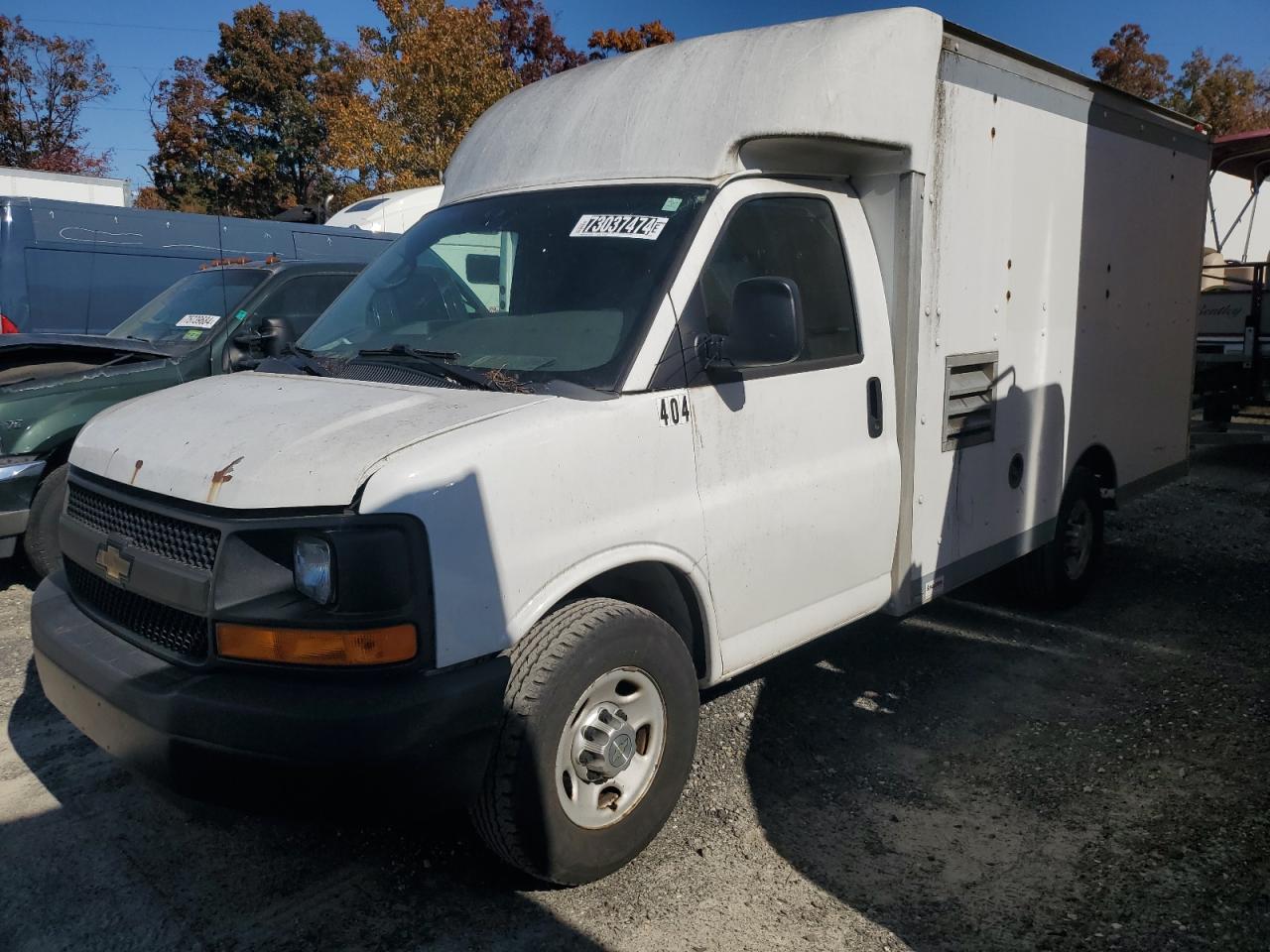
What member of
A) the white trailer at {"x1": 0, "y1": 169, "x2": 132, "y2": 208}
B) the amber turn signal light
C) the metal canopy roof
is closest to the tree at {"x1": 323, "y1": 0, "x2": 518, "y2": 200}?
the white trailer at {"x1": 0, "y1": 169, "x2": 132, "y2": 208}

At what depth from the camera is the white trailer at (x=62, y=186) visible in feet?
49.6

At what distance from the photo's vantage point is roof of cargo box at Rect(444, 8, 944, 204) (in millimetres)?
3623

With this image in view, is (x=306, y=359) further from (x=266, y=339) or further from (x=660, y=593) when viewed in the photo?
(x=660, y=593)

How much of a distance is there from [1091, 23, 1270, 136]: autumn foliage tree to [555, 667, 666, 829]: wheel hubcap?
1311 inches

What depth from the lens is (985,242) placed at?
14.9 feet

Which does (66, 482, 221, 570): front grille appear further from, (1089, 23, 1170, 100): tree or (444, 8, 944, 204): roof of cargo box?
(1089, 23, 1170, 100): tree

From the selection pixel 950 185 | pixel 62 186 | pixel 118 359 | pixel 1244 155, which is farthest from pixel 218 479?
pixel 62 186

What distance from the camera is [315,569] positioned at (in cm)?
263

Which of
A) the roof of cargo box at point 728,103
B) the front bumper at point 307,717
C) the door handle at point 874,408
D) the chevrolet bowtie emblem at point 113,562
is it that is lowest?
the front bumper at point 307,717

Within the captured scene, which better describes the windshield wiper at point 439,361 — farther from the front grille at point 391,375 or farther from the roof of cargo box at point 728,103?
the roof of cargo box at point 728,103

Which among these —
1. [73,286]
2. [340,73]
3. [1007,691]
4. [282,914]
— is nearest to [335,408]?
[282,914]

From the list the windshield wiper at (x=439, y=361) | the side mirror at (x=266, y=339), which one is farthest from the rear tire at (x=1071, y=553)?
the side mirror at (x=266, y=339)

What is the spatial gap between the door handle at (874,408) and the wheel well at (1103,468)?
2092 mm

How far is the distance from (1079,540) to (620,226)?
3675 millimetres
